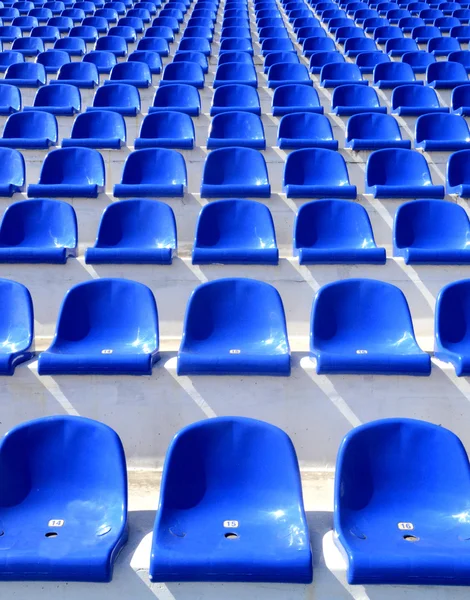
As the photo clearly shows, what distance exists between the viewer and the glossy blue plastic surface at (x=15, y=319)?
6.68ft

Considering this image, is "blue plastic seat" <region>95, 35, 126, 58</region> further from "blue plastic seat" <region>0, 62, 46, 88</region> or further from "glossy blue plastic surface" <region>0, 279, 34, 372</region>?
"glossy blue plastic surface" <region>0, 279, 34, 372</region>

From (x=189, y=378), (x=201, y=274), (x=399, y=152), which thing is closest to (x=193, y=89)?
(x=399, y=152)

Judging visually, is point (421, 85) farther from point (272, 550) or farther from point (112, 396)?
point (272, 550)

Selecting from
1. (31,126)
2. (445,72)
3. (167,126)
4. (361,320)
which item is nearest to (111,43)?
(31,126)

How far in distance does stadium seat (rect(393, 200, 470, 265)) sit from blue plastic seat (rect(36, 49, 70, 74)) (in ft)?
10.6

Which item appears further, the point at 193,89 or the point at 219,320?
the point at 193,89

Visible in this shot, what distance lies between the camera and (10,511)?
151 centimetres

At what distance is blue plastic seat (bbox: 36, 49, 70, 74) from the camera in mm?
4777

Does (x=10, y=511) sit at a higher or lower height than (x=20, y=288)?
lower

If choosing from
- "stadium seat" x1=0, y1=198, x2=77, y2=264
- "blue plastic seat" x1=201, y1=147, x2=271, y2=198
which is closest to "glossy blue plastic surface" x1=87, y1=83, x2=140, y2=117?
"blue plastic seat" x1=201, y1=147, x2=271, y2=198

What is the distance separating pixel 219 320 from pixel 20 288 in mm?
675

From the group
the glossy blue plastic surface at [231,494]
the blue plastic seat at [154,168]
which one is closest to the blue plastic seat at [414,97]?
the blue plastic seat at [154,168]

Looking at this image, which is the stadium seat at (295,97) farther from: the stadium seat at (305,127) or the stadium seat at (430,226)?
the stadium seat at (430,226)

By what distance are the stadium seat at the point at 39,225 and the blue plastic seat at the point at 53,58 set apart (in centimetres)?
254
